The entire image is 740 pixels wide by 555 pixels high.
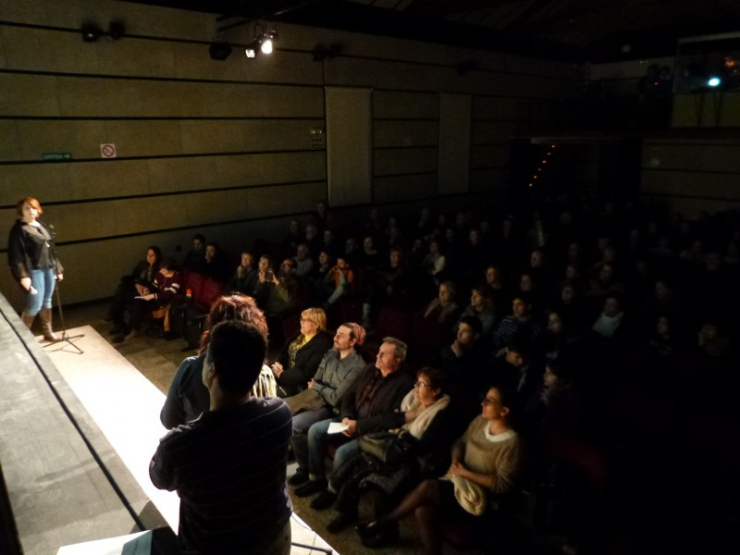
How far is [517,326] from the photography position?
198 inches

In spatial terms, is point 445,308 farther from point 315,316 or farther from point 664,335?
point 664,335

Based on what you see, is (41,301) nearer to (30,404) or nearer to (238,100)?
(30,404)

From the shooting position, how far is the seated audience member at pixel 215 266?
771 centimetres

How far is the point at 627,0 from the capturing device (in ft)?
38.7

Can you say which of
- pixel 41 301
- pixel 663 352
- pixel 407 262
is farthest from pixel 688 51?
pixel 41 301

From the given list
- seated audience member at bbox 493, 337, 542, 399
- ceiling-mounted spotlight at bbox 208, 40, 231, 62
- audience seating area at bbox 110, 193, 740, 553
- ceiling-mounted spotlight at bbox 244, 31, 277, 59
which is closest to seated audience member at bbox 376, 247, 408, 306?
audience seating area at bbox 110, 193, 740, 553

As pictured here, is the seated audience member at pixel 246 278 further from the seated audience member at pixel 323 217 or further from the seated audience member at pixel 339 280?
the seated audience member at pixel 323 217

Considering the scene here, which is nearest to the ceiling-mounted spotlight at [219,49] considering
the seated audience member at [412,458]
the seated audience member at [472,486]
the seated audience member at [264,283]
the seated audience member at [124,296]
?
the seated audience member at [124,296]

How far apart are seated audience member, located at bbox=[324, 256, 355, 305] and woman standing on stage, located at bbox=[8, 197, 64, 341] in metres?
3.00

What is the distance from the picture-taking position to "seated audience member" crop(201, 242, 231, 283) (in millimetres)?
7707

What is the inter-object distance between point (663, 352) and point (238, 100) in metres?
7.21

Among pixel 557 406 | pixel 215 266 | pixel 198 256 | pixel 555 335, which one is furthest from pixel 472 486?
pixel 198 256

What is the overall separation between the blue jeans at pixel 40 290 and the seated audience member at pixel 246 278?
1968mm

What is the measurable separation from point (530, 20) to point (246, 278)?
9718 mm
